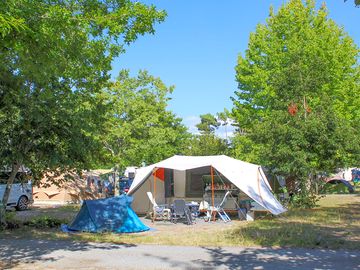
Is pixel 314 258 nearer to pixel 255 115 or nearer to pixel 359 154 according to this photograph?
pixel 359 154

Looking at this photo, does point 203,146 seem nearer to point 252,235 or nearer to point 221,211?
point 221,211

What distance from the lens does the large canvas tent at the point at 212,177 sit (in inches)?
616

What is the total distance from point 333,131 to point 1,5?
563 inches

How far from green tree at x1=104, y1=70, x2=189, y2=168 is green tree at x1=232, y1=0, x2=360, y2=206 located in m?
6.57

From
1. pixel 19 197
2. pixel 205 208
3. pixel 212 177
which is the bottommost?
pixel 205 208

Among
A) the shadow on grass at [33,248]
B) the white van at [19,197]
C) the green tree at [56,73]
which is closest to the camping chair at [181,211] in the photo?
the green tree at [56,73]

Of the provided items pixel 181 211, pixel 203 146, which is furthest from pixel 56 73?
pixel 203 146

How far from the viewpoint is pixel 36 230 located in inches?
476

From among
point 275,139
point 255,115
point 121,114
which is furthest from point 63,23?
point 121,114

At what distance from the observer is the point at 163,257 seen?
8.21 metres

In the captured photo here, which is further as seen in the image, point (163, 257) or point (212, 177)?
point (212, 177)

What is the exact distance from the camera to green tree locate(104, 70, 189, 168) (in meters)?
30.1

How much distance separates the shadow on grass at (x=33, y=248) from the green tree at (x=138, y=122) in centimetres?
1900

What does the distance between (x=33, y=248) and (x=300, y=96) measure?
13.3 metres
